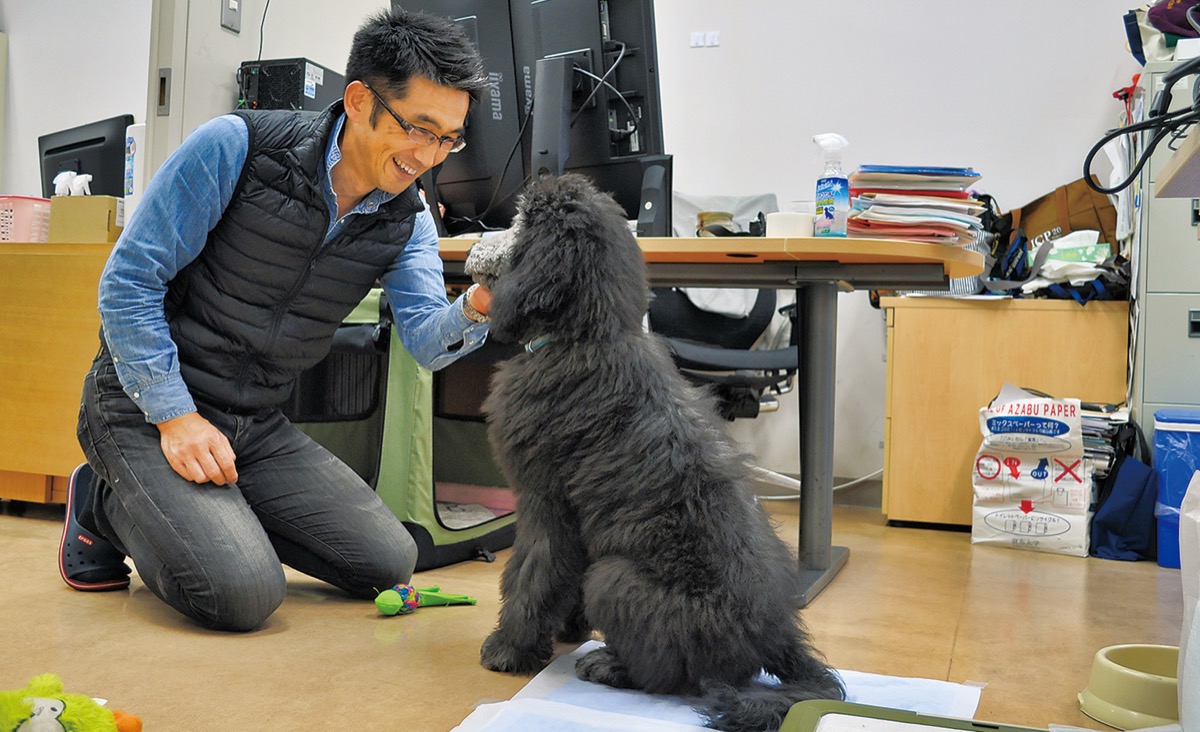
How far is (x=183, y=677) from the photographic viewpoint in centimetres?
153

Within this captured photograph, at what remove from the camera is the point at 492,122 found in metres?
2.60

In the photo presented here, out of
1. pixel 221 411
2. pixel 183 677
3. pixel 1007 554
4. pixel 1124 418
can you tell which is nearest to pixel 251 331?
pixel 221 411

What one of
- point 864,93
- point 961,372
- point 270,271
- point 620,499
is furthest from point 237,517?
point 864,93

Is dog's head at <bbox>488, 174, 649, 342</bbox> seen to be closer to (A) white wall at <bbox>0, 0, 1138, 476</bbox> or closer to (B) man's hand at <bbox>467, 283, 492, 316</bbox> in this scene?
(B) man's hand at <bbox>467, 283, 492, 316</bbox>

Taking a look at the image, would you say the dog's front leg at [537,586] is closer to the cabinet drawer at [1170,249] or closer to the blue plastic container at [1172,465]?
the blue plastic container at [1172,465]

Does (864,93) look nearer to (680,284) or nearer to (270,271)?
(680,284)

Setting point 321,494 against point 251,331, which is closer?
point 251,331

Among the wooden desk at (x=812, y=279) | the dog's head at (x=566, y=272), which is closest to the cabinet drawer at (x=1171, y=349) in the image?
the wooden desk at (x=812, y=279)

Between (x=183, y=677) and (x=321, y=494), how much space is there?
22.8 inches

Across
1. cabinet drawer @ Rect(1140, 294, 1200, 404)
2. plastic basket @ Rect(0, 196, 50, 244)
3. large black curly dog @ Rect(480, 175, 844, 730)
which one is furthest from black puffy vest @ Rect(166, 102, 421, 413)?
cabinet drawer @ Rect(1140, 294, 1200, 404)

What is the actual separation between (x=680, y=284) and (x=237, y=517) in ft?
3.94

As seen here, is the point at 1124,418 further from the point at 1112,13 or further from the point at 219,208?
the point at 219,208

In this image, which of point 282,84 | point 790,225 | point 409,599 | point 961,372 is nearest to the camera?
point 409,599

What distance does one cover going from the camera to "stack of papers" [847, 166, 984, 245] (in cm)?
220
